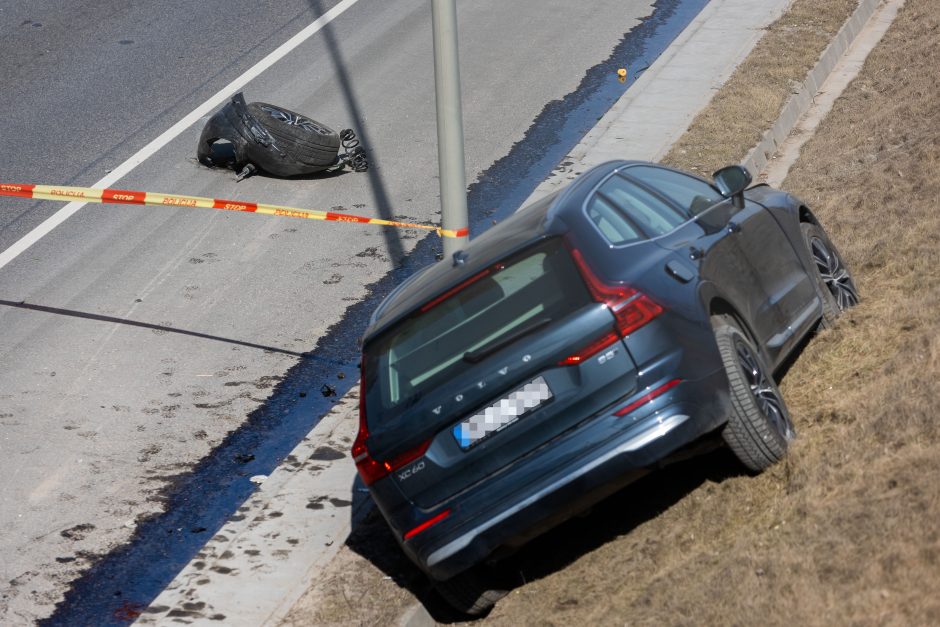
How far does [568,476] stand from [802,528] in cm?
99

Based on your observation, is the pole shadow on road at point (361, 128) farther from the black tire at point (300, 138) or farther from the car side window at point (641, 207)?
the car side window at point (641, 207)

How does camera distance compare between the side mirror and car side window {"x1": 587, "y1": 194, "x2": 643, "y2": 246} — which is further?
the side mirror

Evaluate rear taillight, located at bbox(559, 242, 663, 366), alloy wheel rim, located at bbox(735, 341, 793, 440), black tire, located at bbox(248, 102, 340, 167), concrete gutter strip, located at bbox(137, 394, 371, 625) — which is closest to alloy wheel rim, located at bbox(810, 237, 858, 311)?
alloy wheel rim, located at bbox(735, 341, 793, 440)

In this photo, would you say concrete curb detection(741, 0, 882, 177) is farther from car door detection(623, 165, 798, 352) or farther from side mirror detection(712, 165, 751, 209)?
side mirror detection(712, 165, 751, 209)

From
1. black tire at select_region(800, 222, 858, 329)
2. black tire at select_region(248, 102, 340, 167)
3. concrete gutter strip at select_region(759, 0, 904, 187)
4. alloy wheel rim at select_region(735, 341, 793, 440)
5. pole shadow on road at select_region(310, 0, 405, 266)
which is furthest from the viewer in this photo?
black tire at select_region(248, 102, 340, 167)

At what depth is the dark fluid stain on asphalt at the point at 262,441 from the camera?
7.12m

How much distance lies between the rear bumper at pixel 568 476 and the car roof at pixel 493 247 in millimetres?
919

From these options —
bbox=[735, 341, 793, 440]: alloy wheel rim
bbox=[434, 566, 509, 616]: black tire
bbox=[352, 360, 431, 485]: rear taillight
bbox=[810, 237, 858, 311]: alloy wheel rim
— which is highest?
bbox=[352, 360, 431, 485]: rear taillight

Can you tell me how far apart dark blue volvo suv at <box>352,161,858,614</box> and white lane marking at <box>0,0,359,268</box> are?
594 centimetres

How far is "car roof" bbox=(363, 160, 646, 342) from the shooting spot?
20.5 ft

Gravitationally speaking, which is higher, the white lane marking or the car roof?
the car roof

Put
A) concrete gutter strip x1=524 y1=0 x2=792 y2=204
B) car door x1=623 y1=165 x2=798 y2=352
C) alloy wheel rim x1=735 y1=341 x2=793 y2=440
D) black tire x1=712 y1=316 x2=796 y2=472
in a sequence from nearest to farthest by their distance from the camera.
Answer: black tire x1=712 y1=316 x2=796 y2=472 → alloy wheel rim x1=735 y1=341 x2=793 y2=440 → car door x1=623 y1=165 x2=798 y2=352 → concrete gutter strip x1=524 y1=0 x2=792 y2=204

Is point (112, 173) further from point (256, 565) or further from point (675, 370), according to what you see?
point (675, 370)

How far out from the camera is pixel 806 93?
45.1 feet
